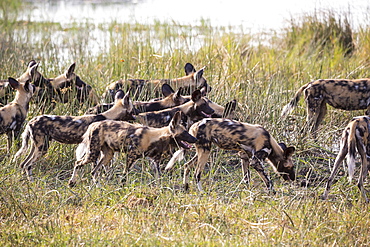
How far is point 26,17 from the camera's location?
575 inches

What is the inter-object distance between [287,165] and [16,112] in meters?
2.56

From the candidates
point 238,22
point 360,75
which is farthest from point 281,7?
point 360,75

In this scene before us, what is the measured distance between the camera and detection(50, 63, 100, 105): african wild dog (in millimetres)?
6965

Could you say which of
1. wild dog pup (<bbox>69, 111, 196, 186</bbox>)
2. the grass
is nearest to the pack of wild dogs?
wild dog pup (<bbox>69, 111, 196, 186</bbox>)

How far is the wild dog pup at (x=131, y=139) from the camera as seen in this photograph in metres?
5.27

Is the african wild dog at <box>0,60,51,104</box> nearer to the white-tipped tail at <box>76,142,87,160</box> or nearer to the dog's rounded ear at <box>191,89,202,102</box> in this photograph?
the white-tipped tail at <box>76,142,87,160</box>

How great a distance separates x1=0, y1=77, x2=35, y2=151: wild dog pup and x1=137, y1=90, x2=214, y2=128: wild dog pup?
1111 mm

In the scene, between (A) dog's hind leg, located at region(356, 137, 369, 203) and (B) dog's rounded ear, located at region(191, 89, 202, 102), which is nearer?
(A) dog's hind leg, located at region(356, 137, 369, 203)

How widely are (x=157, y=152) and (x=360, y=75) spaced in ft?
13.1

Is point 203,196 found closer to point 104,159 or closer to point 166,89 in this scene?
point 104,159

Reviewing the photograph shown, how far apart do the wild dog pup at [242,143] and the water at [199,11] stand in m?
5.42

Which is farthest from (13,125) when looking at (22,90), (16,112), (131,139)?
(131,139)

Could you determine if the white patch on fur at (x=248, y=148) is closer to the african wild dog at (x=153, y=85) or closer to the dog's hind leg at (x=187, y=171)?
the dog's hind leg at (x=187, y=171)

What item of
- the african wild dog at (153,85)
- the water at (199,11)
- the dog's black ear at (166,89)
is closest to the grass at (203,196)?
the african wild dog at (153,85)
